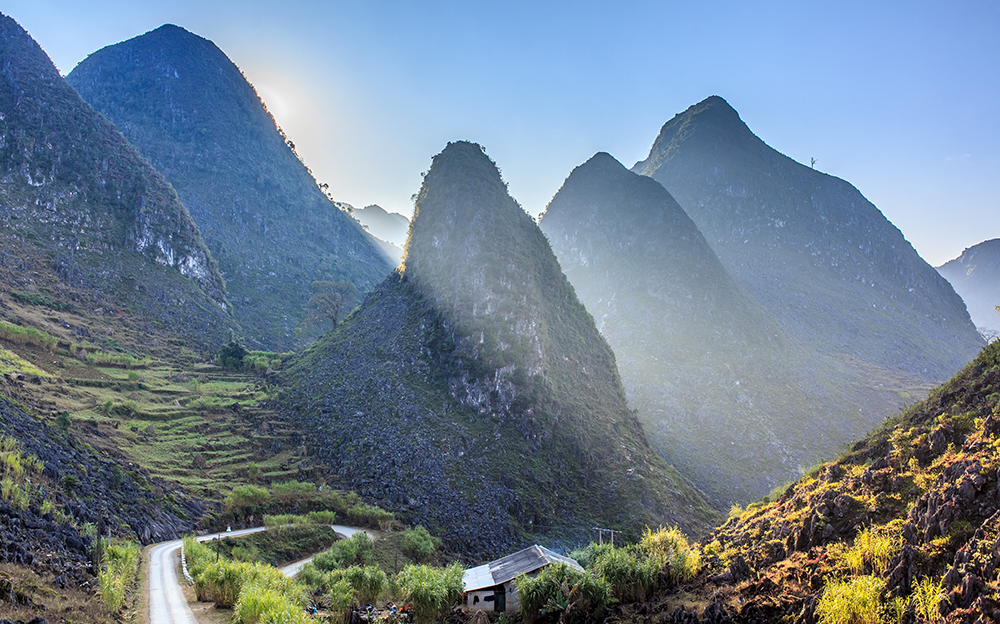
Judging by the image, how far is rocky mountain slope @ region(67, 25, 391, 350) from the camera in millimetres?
131125

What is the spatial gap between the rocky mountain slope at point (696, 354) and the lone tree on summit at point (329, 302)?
206 ft

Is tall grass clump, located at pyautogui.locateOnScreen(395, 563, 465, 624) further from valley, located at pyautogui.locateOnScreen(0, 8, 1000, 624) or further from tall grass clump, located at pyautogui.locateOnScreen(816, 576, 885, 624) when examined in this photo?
tall grass clump, located at pyautogui.locateOnScreen(816, 576, 885, 624)

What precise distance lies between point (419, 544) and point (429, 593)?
73.3 feet

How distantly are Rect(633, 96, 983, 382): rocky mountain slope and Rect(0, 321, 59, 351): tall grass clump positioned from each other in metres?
147

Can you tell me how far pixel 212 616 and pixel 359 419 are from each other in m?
43.1

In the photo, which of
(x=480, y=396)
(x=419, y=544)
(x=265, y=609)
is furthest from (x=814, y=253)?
(x=265, y=609)

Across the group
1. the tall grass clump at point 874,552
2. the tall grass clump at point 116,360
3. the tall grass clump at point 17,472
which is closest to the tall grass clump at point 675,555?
the tall grass clump at point 874,552

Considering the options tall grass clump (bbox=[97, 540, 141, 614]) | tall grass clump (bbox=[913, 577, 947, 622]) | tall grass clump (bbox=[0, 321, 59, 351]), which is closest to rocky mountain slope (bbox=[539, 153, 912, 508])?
tall grass clump (bbox=[913, 577, 947, 622])

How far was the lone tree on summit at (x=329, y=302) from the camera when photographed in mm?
115688

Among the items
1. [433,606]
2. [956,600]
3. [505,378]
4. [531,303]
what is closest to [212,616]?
[433,606]

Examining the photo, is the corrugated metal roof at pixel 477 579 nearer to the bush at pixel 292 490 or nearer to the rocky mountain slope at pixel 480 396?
the rocky mountain slope at pixel 480 396

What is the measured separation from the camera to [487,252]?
79.2 metres

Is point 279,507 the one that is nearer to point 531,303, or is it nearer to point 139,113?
point 531,303

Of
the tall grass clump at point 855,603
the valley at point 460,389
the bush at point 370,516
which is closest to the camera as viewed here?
the tall grass clump at point 855,603
